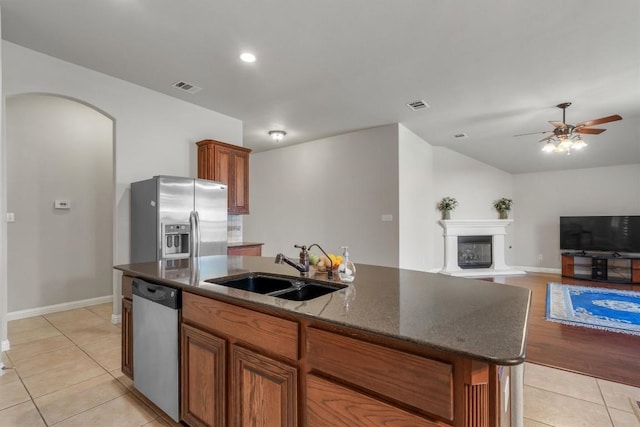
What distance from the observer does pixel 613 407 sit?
2020 millimetres

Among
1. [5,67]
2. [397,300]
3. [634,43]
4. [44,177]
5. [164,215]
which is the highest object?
[634,43]

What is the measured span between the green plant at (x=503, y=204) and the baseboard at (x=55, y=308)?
25.7 ft

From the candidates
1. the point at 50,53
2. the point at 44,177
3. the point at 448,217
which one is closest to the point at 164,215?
the point at 50,53

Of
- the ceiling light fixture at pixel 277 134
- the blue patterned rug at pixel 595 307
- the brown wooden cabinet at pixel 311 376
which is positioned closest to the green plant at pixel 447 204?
the blue patterned rug at pixel 595 307

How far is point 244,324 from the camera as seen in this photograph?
1362 mm

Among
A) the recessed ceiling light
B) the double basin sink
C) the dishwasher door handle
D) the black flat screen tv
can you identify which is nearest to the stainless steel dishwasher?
Answer: the dishwasher door handle

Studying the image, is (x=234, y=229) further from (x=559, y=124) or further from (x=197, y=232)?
(x=559, y=124)

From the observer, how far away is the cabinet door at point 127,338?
2075 mm

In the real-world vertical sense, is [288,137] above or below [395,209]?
above

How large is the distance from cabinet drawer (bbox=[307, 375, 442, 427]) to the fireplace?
21.5ft

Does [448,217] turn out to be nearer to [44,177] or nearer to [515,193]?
[515,193]

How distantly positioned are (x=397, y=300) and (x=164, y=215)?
2725mm

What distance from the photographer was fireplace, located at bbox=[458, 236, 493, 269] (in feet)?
22.9

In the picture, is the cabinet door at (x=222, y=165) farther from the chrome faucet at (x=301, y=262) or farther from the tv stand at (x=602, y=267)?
the tv stand at (x=602, y=267)
